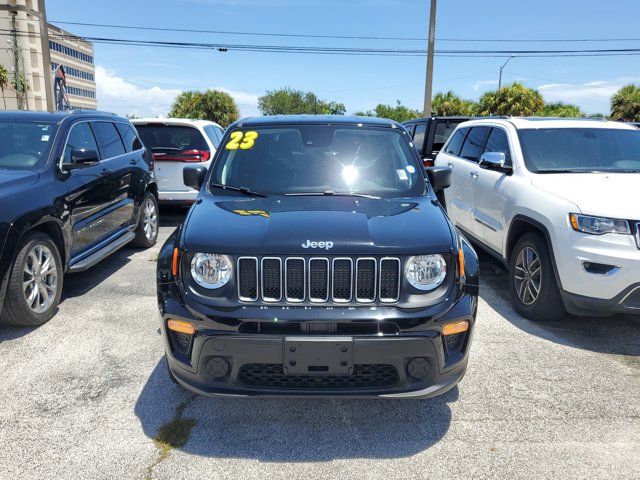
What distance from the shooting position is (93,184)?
18.0 ft

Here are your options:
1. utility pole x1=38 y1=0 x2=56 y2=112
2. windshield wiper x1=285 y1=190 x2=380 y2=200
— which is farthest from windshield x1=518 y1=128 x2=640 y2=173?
utility pole x1=38 y1=0 x2=56 y2=112

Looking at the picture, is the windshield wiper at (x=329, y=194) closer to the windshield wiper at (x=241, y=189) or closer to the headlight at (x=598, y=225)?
the windshield wiper at (x=241, y=189)

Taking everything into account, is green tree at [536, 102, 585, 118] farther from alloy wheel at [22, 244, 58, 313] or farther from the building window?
the building window

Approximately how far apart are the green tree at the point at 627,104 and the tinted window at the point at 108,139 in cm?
3086

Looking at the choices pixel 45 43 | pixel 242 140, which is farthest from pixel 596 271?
pixel 45 43

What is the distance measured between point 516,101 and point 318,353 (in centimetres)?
3464

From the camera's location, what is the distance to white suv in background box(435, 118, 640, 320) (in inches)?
155

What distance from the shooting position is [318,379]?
8.59 ft

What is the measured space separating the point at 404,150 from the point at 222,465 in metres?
2.61

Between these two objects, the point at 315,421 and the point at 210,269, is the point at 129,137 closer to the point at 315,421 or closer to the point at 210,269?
the point at 210,269

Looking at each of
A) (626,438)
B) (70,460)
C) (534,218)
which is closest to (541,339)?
(534,218)

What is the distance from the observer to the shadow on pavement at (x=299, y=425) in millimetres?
2771

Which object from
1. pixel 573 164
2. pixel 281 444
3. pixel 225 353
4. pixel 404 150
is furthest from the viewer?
pixel 573 164

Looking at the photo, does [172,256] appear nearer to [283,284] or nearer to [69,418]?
[283,284]
